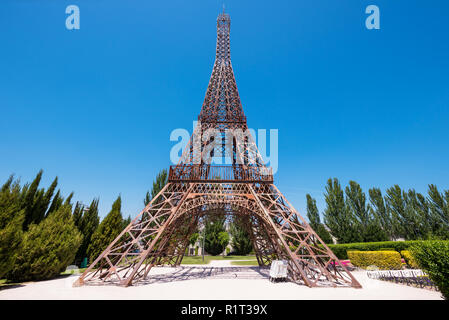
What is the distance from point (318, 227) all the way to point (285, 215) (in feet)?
72.8

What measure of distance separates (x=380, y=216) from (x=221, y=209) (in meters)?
30.0

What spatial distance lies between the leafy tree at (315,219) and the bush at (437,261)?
21820 mm

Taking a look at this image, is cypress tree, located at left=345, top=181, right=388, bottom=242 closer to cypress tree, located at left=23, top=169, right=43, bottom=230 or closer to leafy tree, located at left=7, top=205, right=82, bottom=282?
leafy tree, located at left=7, top=205, right=82, bottom=282

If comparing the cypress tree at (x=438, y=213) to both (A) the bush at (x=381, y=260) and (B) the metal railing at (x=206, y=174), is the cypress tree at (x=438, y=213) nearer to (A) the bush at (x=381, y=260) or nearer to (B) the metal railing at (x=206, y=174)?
(A) the bush at (x=381, y=260)

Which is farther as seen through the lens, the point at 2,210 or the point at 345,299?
the point at 2,210

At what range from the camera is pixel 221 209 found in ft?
44.6

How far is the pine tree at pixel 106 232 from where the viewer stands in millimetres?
18219

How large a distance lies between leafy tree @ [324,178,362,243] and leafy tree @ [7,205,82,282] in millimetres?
30221

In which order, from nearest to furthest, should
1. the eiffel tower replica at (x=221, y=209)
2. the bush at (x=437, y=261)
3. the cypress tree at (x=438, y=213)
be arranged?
1. the bush at (x=437, y=261)
2. the eiffel tower replica at (x=221, y=209)
3. the cypress tree at (x=438, y=213)

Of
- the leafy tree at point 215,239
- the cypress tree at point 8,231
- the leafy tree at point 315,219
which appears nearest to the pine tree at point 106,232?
the cypress tree at point 8,231

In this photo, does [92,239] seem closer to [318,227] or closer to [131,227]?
[131,227]

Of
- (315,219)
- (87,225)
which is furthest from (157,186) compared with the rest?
(315,219)
